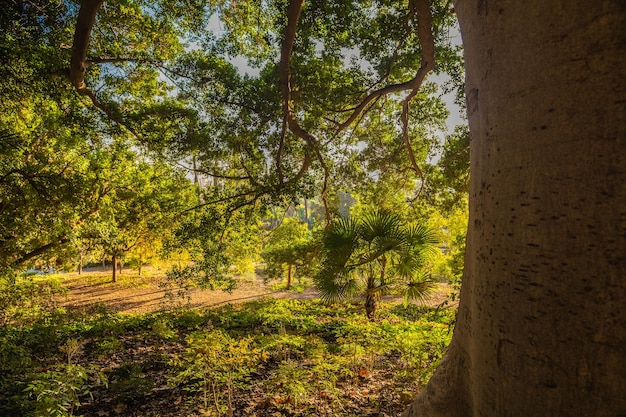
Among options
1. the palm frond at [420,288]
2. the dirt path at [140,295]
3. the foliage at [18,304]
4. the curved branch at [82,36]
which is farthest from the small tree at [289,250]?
the curved branch at [82,36]

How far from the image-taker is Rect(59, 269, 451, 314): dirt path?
13.7 m

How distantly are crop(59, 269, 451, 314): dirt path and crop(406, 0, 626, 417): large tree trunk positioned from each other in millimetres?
12870

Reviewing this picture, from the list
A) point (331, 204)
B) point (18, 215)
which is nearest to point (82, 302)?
point (18, 215)

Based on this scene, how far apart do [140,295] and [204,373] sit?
50.6 feet

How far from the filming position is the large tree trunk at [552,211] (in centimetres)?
81

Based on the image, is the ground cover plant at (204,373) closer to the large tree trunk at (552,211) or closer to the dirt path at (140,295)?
the large tree trunk at (552,211)

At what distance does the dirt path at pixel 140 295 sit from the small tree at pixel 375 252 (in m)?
7.84

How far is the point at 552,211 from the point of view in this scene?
892mm

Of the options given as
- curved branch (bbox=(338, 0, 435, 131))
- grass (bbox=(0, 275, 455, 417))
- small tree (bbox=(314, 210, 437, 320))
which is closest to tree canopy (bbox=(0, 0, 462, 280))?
curved branch (bbox=(338, 0, 435, 131))

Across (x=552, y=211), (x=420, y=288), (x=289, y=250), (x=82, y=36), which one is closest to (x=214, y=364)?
(x=552, y=211)

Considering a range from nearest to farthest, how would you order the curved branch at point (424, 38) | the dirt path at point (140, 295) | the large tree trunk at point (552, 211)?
the large tree trunk at point (552, 211)
the curved branch at point (424, 38)
the dirt path at point (140, 295)

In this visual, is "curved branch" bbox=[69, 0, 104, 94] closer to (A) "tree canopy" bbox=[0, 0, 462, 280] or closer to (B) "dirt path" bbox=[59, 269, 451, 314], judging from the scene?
(A) "tree canopy" bbox=[0, 0, 462, 280]

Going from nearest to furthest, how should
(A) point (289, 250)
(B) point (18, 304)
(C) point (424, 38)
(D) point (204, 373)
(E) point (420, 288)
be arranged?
1. (D) point (204, 373)
2. (C) point (424, 38)
3. (E) point (420, 288)
4. (B) point (18, 304)
5. (A) point (289, 250)

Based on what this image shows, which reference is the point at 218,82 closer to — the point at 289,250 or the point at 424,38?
the point at 424,38
